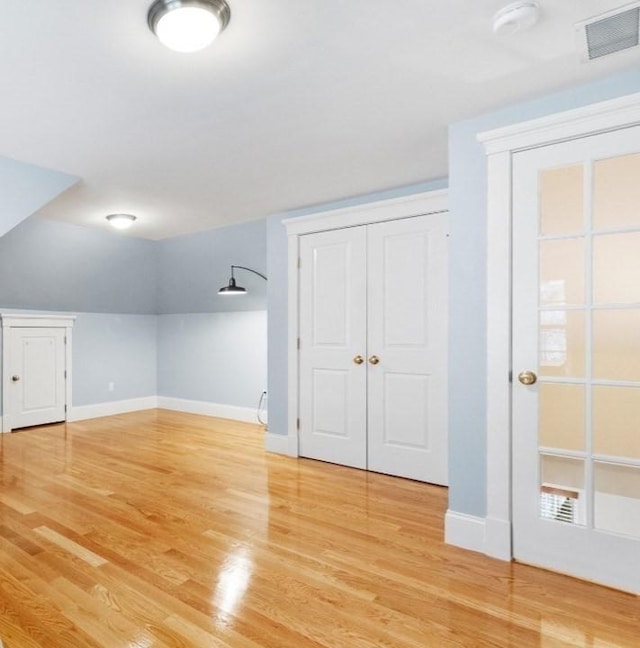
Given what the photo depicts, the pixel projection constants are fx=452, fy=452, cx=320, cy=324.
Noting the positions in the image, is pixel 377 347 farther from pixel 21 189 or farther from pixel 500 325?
pixel 21 189

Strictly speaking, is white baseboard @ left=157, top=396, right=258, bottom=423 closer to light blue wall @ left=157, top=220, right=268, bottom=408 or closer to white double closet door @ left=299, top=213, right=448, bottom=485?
light blue wall @ left=157, top=220, right=268, bottom=408

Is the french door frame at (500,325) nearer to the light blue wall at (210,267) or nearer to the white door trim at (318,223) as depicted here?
the white door trim at (318,223)

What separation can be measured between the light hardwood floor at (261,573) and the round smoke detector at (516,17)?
2.34 meters

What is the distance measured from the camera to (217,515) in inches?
114

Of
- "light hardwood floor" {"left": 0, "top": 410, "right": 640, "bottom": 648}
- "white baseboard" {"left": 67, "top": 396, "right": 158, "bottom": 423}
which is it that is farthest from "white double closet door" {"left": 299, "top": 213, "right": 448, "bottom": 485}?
"white baseboard" {"left": 67, "top": 396, "right": 158, "bottom": 423}

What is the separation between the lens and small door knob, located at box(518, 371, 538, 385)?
2.29 metres

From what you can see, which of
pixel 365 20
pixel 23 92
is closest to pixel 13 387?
pixel 23 92

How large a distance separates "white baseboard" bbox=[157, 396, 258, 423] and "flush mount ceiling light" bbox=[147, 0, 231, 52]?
4.55 m

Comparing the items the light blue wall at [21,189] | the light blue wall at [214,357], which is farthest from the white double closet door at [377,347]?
the light blue wall at [21,189]

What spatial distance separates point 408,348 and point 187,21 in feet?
8.80

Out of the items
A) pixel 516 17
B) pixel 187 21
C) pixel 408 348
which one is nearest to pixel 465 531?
pixel 408 348

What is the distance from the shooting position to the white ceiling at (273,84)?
5.57 ft

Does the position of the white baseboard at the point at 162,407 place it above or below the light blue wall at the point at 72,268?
below

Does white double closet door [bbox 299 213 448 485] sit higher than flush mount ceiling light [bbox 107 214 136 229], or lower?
lower
